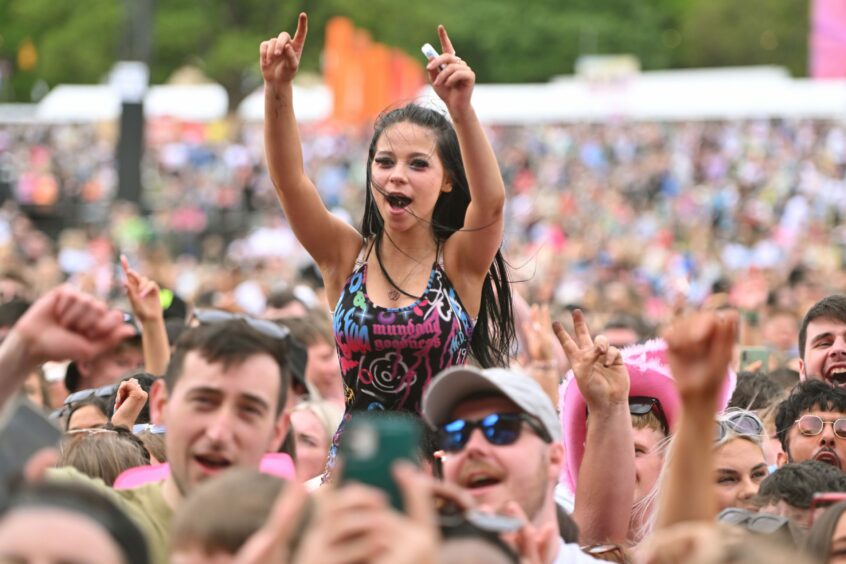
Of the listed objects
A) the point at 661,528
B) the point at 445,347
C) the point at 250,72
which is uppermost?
the point at 250,72

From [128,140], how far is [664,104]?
850 inches

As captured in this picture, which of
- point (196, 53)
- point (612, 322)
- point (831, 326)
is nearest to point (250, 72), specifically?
point (196, 53)

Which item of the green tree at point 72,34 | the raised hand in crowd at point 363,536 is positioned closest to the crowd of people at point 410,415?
the raised hand in crowd at point 363,536

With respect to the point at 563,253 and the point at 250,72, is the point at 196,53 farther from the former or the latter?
the point at 563,253

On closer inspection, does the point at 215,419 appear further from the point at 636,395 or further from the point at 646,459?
the point at 636,395

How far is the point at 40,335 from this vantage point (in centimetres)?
390

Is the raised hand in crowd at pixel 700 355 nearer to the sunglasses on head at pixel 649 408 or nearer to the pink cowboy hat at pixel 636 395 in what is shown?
the pink cowboy hat at pixel 636 395

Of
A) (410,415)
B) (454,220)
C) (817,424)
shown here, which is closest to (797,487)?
(817,424)

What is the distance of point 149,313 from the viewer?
6.99m

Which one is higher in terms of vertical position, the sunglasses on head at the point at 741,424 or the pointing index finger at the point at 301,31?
the pointing index finger at the point at 301,31

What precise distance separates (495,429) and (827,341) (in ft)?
10.9

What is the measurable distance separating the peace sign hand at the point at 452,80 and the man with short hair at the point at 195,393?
1022 mm

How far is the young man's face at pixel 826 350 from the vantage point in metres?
7.05

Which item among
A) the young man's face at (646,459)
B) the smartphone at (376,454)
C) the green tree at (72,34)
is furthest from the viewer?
the green tree at (72,34)
